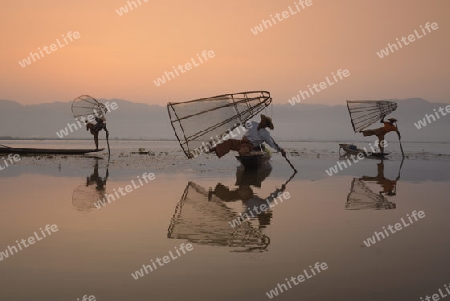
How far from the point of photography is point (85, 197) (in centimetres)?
1294

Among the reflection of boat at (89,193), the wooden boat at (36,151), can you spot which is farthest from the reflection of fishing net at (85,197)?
the wooden boat at (36,151)

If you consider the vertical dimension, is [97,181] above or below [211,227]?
above

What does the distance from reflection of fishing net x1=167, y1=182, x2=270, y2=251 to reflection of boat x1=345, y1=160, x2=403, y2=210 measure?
3.40 m

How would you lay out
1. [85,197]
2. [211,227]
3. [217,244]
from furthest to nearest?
[85,197] → [211,227] → [217,244]

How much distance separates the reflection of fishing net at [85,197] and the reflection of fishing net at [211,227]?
6.93 feet

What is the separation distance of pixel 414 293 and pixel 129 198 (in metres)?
8.62

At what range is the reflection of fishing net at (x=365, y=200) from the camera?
481 inches

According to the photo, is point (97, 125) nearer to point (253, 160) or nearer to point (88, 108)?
point (88, 108)

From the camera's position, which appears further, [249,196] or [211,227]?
[249,196]

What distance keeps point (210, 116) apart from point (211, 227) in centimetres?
1483

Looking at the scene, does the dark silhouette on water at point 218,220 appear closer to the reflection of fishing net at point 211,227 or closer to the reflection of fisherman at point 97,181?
Result: the reflection of fishing net at point 211,227

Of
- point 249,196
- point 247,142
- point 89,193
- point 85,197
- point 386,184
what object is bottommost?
point 386,184

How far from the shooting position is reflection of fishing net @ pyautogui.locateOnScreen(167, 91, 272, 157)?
76.3 ft

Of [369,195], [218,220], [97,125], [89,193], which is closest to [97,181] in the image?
[89,193]
